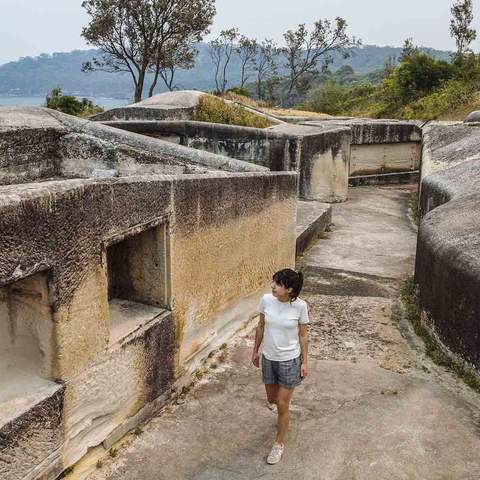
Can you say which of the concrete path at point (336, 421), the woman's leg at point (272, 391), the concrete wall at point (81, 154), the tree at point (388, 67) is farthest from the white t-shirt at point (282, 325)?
the tree at point (388, 67)

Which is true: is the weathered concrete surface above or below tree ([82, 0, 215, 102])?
below

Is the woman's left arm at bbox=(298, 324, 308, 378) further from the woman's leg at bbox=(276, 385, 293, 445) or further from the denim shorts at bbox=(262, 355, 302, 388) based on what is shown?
the woman's leg at bbox=(276, 385, 293, 445)

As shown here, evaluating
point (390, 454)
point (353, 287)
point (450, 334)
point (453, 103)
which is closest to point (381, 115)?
point (453, 103)

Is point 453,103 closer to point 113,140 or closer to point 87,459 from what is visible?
point 113,140

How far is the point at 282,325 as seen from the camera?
3908mm

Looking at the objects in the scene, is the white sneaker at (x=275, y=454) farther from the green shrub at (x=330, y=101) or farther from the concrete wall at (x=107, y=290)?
the green shrub at (x=330, y=101)

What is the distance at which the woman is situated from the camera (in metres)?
3.87

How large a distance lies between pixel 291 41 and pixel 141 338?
40527 mm

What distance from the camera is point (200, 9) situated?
90.5ft

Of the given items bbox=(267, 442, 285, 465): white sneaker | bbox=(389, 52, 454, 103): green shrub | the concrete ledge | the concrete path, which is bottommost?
the concrete path

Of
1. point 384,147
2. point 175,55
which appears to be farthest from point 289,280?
point 175,55

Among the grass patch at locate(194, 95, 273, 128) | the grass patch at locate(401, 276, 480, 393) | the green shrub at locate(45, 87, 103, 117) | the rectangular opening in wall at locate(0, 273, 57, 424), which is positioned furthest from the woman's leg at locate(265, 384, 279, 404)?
the green shrub at locate(45, 87, 103, 117)

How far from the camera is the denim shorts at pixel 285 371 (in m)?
3.98

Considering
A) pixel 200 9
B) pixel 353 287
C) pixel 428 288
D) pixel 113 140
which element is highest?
pixel 200 9
